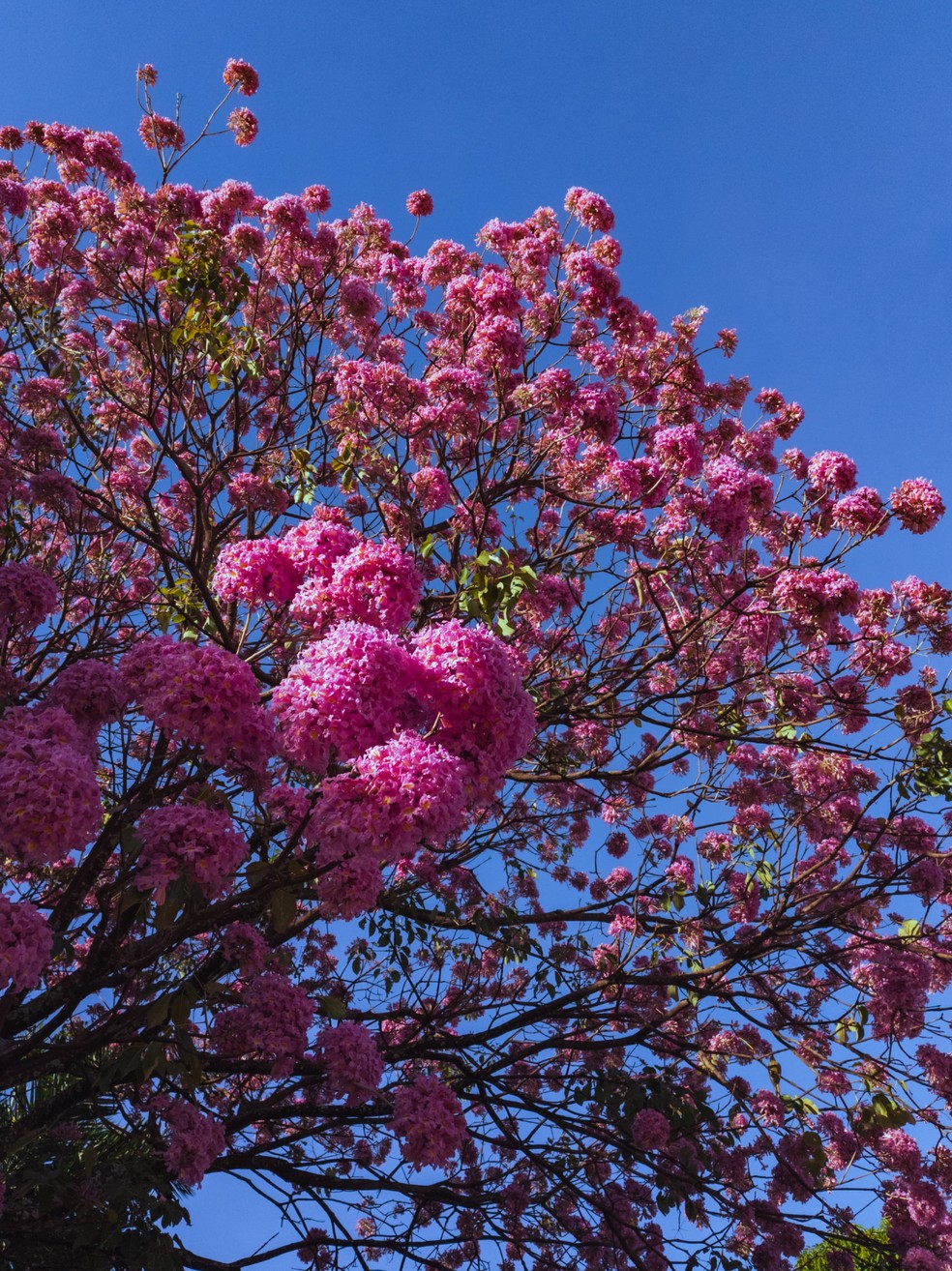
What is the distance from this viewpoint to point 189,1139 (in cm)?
409

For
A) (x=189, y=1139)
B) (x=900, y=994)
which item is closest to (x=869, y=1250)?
(x=900, y=994)

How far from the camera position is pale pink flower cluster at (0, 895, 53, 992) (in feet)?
9.30

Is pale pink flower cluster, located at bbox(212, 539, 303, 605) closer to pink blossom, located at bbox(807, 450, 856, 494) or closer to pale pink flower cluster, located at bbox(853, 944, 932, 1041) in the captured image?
pink blossom, located at bbox(807, 450, 856, 494)

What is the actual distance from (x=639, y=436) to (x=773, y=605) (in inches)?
79.1

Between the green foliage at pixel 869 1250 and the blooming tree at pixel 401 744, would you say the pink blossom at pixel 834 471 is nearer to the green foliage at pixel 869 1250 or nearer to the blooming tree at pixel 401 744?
the blooming tree at pixel 401 744

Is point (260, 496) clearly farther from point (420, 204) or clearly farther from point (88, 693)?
point (420, 204)

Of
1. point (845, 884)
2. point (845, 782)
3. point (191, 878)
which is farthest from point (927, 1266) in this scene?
point (191, 878)

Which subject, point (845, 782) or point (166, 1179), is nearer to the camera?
point (166, 1179)

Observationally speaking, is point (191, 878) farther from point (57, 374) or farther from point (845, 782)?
point (845, 782)

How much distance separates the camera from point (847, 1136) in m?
7.46

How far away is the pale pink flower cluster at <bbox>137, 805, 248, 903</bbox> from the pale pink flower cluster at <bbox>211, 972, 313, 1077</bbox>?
125 cm

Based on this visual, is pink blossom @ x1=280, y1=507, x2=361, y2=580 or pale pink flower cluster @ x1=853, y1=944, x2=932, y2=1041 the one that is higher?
pale pink flower cluster @ x1=853, y1=944, x2=932, y2=1041

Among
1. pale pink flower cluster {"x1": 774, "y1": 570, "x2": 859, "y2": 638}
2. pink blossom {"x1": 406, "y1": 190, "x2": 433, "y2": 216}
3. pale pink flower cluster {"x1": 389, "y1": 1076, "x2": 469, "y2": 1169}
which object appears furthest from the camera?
pink blossom {"x1": 406, "y1": 190, "x2": 433, "y2": 216}

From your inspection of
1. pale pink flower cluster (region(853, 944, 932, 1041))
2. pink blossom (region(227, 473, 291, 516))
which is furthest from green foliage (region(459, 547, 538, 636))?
pale pink flower cluster (region(853, 944, 932, 1041))
